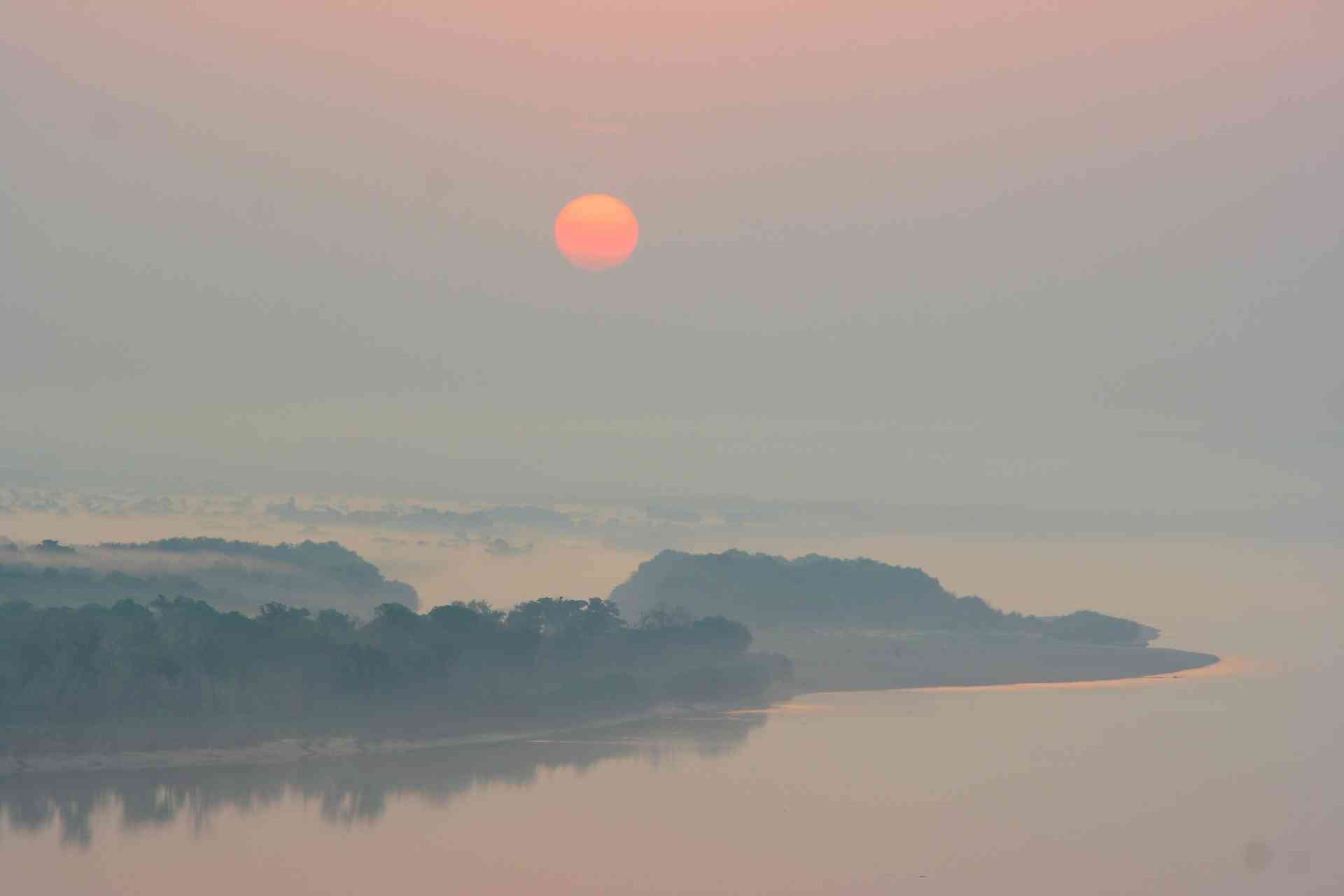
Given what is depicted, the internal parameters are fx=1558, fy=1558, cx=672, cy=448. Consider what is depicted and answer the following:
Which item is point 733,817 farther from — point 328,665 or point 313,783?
point 328,665

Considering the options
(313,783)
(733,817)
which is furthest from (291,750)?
(733,817)

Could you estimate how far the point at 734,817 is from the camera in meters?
92.2

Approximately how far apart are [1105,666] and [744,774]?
3372 inches

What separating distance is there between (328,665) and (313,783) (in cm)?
1627

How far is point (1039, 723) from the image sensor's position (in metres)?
134

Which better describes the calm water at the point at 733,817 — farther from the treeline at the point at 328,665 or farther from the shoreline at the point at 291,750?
the treeline at the point at 328,665

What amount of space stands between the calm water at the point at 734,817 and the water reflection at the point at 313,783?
0.25 metres

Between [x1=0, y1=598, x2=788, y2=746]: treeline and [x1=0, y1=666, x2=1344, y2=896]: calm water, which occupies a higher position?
[x1=0, y1=598, x2=788, y2=746]: treeline

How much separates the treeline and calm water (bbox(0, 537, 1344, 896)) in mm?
6373

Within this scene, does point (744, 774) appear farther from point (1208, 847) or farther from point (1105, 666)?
point (1105, 666)

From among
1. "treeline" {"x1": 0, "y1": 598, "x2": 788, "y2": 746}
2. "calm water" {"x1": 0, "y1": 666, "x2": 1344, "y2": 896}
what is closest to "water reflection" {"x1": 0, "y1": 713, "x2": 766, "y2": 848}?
"calm water" {"x1": 0, "y1": 666, "x2": 1344, "y2": 896}

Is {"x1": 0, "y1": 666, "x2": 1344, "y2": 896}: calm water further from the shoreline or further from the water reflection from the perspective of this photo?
the shoreline

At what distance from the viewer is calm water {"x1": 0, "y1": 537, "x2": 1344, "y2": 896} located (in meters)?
77.9

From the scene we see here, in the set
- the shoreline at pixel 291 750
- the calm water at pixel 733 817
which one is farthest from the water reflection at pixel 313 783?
the shoreline at pixel 291 750
